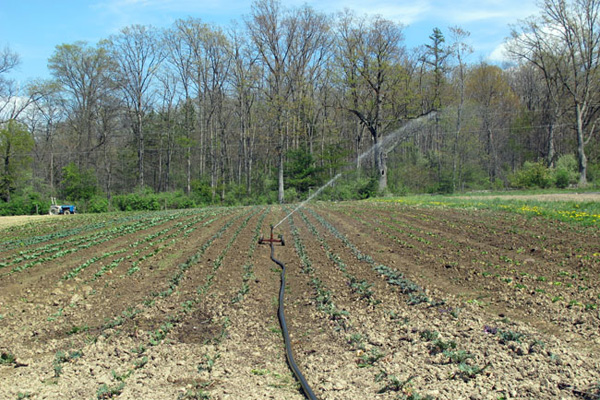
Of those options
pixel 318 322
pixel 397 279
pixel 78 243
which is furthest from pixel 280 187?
pixel 318 322

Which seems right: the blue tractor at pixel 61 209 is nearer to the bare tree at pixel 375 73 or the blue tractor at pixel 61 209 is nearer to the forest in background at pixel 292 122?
the forest in background at pixel 292 122

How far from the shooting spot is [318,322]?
18.5ft

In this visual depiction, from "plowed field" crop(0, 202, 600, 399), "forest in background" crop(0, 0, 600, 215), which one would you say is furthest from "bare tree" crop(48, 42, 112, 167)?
"plowed field" crop(0, 202, 600, 399)

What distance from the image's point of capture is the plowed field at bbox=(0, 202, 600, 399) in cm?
393

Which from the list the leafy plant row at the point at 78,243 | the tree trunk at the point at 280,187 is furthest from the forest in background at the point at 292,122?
the leafy plant row at the point at 78,243

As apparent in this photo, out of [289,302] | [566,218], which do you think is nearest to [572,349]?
[289,302]

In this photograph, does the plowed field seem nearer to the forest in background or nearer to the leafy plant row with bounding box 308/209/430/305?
the leafy plant row with bounding box 308/209/430/305

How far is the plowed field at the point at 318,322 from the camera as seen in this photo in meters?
3.93

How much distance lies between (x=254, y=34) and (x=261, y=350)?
40.1 m

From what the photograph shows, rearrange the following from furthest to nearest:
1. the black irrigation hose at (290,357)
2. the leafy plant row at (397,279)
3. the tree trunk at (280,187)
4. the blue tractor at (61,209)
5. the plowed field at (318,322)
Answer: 1. the tree trunk at (280,187)
2. the blue tractor at (61,209)
3. the leafy plant row at (397,279)
4. the plowed field at (318,322)
5. the black irrigation hose at (290,357)

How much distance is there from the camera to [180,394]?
3.79 meters

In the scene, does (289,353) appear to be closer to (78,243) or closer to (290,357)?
(290,357)

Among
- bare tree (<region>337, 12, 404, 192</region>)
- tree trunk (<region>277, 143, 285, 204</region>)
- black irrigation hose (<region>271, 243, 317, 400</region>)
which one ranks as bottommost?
black irrigation hose (<region>271, 243, 317, 400</region>)

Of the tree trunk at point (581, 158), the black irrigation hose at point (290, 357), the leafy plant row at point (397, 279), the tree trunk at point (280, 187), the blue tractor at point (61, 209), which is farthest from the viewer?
the tree trunk at point (280, 187)
